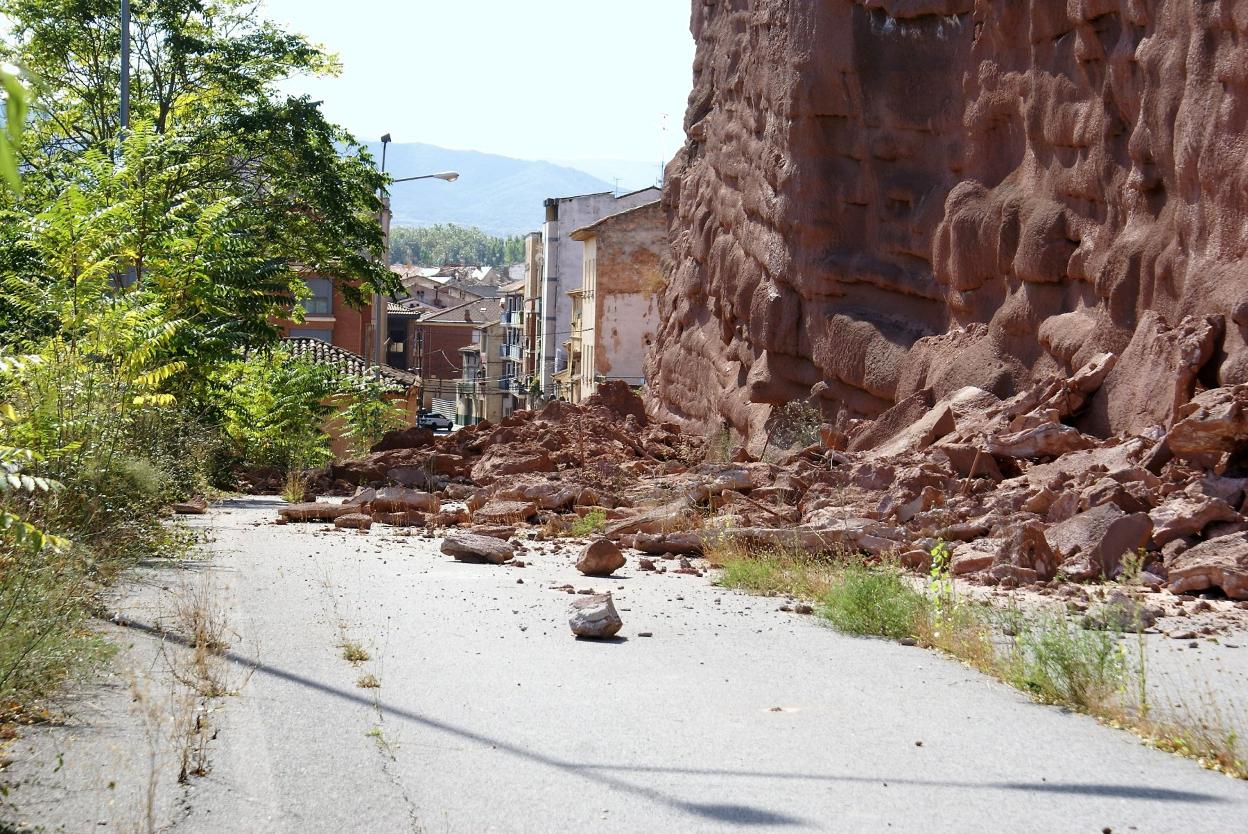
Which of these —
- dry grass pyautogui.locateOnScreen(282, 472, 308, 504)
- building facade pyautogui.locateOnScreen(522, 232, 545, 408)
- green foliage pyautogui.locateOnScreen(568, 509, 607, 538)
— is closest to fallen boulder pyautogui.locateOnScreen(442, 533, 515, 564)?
green foliage pyautogui.locateOnScreen(568, 509, 607, 538)

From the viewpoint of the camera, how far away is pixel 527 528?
55.1ft

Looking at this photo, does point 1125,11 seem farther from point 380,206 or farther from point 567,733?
point 380,206

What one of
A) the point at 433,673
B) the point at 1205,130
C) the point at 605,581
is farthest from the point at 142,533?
the point at 1205,130

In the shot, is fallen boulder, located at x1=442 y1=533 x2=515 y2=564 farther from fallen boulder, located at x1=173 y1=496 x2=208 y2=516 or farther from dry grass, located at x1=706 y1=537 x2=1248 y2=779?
fallen boulder, located at x1=173 y1=496 x2=208 y2=516

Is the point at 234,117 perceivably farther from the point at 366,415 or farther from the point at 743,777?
the point at 743,777

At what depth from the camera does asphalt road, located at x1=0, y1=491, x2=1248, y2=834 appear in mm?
5109

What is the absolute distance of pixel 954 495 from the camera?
Result: 14180 millimetres

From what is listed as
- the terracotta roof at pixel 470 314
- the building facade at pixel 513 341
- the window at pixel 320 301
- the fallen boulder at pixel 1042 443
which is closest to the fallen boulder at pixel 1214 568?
the fallen boulder at pixel 1042 443

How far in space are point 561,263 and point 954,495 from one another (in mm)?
62056

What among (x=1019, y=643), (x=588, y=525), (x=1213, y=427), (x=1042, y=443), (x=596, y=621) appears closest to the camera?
(x=1019, y=643)

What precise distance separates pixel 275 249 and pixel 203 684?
73.2 feet

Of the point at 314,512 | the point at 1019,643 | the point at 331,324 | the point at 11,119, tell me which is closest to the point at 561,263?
the point at 331,324

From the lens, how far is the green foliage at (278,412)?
2789 cm

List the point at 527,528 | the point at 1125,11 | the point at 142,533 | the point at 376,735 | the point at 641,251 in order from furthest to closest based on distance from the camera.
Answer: the point at 641,251 → the point at 527,528 → the point at 1125,11 → the point at 142,533 → the point at 376,735
